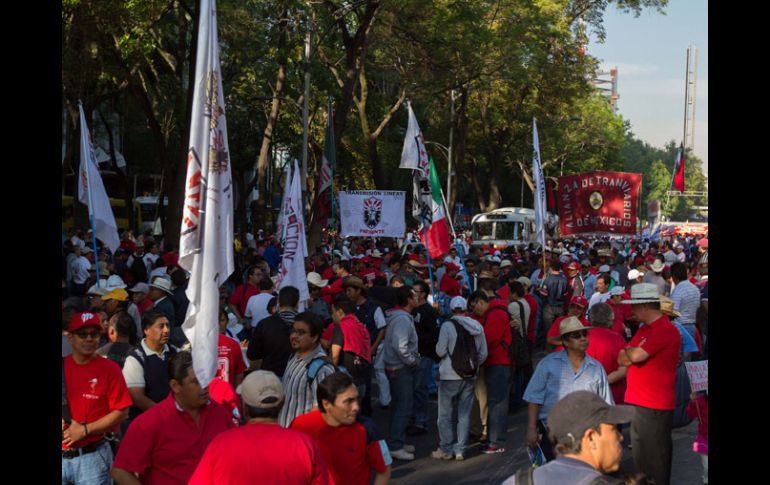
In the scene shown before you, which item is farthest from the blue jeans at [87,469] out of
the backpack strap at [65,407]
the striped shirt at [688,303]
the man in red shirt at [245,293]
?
the striped shirt at [688,303]

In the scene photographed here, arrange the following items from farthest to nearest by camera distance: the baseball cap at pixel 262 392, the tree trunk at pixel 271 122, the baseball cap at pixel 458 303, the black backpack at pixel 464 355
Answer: the tree trunk at pixel 271 122 < the baseball cap at pixel 458 303 < the black backpack at pixel 464 355 < the baseball cap at pixel 262 392

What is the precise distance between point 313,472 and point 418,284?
6656mm

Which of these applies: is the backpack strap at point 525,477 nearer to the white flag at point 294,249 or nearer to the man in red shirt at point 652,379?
the man in red shirt at point 652,379

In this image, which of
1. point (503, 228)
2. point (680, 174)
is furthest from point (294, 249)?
point (680, 174)

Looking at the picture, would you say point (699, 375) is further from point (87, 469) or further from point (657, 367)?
point (87, 469)

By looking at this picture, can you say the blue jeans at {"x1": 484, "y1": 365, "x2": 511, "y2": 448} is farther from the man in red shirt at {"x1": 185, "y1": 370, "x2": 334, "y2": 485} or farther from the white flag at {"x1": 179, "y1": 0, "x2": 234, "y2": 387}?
the man in red shirt at {"x1": 185, "y1": 370, "x2": 334, "y2": 485}

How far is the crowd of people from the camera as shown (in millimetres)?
4277

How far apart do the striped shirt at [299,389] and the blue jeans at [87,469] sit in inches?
44.1

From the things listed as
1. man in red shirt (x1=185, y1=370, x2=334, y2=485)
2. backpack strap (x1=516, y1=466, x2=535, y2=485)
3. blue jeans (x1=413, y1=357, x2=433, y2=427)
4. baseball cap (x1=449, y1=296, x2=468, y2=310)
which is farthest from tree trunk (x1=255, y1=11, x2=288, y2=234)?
backpack strap (x1=516, y1=466, x2=535, y2=485)

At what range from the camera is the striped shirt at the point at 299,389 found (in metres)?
6.38

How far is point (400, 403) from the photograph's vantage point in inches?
399

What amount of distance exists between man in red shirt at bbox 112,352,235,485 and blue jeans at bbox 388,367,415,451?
15.9 ft

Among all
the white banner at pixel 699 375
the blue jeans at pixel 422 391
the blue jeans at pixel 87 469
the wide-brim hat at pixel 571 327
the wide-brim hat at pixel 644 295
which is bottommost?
the blue jeans at pixel 422 391
